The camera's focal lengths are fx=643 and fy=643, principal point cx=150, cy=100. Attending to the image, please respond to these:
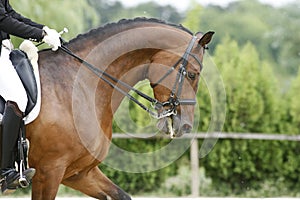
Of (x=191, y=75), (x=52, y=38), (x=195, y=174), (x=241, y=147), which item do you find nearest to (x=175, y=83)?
(x=191, y=75)

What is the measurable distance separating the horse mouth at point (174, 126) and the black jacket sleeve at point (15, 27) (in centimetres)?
103

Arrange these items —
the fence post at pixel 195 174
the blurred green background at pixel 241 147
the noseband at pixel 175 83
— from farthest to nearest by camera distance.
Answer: the blurred green background at pixel 241 147 < the fence post at pixel 195 174 < the noseband at pixel 175 83

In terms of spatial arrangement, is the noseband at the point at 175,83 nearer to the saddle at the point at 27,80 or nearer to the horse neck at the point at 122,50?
the horse neck at the point at 122,50

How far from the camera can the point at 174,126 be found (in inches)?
176

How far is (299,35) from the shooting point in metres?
20.3

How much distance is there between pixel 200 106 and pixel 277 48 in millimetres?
16019

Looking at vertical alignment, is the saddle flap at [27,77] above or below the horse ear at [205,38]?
below

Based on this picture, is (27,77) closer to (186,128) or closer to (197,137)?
(186,128)

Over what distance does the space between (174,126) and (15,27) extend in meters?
1.27

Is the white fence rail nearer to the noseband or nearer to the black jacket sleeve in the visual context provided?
the noseband

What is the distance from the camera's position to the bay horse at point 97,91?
4.29 meters

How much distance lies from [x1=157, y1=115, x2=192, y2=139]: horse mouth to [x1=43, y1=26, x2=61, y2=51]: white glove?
90cm

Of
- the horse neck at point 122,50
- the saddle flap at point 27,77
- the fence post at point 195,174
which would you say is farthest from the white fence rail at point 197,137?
the saddle flap at point 27,77

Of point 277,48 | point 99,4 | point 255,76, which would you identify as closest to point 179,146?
point 255,76
